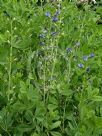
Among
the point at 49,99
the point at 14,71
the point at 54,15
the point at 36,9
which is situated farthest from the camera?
the point at 36,9

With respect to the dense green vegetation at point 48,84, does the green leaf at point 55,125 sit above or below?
below

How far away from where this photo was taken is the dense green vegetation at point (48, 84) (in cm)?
224

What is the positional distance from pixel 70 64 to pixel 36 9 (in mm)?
1056

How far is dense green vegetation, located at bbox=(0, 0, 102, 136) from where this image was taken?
224 cm

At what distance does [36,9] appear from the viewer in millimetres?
3486

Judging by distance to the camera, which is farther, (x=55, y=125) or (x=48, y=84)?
(x=48, y=84)

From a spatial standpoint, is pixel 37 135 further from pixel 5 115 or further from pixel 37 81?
pixel 37 81

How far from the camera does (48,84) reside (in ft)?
7.96

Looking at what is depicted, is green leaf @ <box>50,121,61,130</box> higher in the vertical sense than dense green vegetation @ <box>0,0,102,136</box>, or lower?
lower

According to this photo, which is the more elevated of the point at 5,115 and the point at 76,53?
the point at 76,53

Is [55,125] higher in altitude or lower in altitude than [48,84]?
lower

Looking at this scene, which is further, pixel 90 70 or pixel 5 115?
pixel 90 70

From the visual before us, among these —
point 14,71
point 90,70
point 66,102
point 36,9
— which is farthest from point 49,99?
point 36,9

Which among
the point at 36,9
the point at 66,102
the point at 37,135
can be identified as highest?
the point at 36,9
